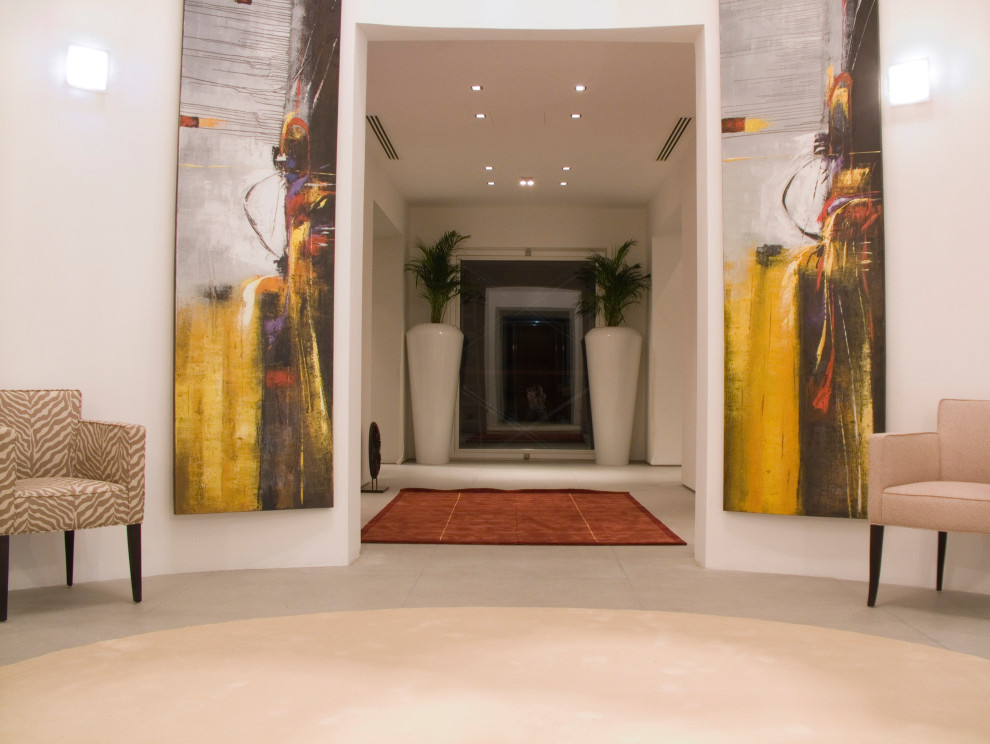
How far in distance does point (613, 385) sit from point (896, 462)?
6.16m

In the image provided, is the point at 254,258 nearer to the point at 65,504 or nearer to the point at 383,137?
the point at 65,504

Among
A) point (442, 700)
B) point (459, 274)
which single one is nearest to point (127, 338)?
point (442, 700)

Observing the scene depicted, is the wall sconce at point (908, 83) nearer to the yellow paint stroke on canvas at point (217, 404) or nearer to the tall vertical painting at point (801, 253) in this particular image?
the tall vertical painting at point (801, 253)

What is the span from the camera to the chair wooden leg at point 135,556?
351 cm

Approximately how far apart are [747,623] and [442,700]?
1.42m

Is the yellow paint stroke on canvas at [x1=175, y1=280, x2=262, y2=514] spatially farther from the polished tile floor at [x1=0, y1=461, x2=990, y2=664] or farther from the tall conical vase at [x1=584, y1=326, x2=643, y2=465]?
the tall conical vase at [x1=584, y1=326, x2=643, y2=465]

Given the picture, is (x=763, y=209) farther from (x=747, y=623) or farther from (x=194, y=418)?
(x=194, y=418)

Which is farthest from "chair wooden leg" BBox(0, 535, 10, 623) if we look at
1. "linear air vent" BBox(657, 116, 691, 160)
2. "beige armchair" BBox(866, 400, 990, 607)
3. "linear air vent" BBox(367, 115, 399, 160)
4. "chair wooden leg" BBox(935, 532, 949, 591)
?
"linear air vent" BBox(657, 116, 691, 160)

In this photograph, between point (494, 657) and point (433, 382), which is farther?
point (433, 382)

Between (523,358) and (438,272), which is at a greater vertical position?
(438,272)

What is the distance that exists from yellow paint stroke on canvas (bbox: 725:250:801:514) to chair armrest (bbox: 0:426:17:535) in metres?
3.16

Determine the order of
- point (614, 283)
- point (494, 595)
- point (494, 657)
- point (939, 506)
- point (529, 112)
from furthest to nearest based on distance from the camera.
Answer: point (614, 283)
point (529, 112)
point (494, 595)
point (939, 506)
point (494, 657)

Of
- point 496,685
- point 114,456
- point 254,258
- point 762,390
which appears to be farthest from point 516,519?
point 496,685

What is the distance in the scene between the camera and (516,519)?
19.3ft
